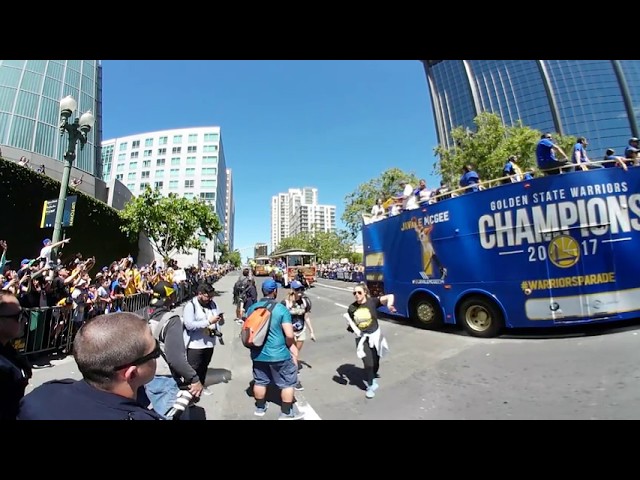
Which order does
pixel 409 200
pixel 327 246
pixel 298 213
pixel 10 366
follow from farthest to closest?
pixel 298 213 → pixel 327 246 → pixel 409 200 → pixel 10 366

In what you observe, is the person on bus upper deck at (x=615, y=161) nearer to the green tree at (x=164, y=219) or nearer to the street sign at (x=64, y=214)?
the street sign at (x=64, y=214)

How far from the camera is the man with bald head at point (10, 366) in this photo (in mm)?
1749

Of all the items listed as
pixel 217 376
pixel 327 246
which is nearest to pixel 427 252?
pixel 217 376

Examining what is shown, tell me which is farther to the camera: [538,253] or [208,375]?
[538,253]

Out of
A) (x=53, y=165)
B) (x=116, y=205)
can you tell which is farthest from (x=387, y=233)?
(x=53, y=165)

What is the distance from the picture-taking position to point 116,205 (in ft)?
105

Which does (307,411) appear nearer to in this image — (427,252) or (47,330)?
(427,252)

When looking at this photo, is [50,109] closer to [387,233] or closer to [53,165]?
[53,165]

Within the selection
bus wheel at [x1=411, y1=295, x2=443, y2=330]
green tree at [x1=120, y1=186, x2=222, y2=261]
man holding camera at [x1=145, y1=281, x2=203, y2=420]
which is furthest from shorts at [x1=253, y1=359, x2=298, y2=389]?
green tree at [x1=120, y1=186, x2=222, y2=261]

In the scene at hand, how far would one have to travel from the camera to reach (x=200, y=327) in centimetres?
387

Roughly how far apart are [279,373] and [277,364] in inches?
4.9

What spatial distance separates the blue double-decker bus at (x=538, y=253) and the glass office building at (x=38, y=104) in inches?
1623

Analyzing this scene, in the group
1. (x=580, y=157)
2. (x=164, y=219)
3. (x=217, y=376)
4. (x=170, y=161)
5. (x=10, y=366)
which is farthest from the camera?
(x=170, y=161)
